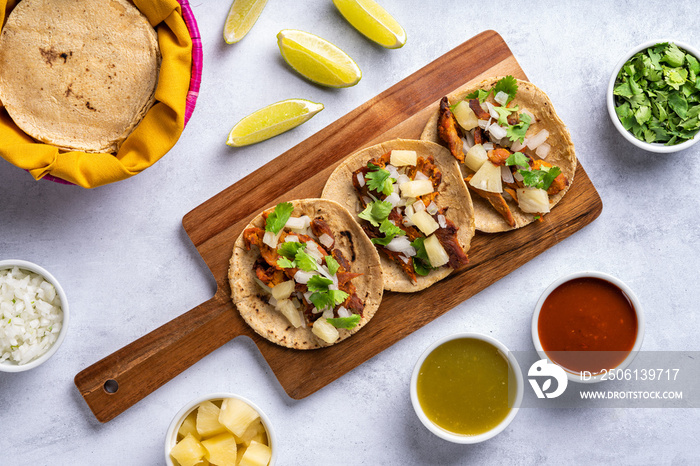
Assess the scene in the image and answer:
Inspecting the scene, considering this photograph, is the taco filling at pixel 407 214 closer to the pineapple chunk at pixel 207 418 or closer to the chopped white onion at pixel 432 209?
the chopped white onion at pixel 432 209

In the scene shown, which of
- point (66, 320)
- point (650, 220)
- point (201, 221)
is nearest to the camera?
point (66, 320)

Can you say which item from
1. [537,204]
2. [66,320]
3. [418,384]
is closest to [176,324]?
[66,320]

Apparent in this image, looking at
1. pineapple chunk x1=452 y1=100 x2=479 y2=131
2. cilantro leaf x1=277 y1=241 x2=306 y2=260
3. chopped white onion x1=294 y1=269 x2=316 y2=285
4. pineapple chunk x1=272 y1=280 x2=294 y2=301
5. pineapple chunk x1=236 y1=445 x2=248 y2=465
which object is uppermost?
pineapple chunk x1=452 y1=100 x2=479 y2=131

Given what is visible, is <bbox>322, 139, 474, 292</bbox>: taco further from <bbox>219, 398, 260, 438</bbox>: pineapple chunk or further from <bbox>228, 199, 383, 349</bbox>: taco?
<bbox>219, 398, 260, 438</bbox>: pineapple chunk

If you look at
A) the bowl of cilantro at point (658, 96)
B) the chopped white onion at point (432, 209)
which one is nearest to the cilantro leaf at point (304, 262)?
the chopped white onion at point (432, 209)

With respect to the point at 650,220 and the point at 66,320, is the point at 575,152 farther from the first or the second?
→ the point at 66,320

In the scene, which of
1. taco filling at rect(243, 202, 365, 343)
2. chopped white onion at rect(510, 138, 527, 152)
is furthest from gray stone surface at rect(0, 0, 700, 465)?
chopped white onion at rect(510, 138, 527, 152)
